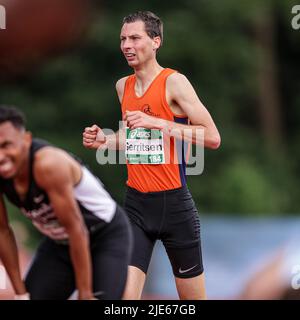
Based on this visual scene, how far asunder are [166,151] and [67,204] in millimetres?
1218

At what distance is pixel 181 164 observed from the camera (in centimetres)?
649

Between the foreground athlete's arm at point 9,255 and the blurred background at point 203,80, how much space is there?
8910 mm

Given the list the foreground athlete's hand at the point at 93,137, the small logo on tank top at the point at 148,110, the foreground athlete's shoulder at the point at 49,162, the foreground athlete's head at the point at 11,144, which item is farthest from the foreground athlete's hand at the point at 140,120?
the foreground athlete's head at the point at 11,144

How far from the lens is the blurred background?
53.3 ft

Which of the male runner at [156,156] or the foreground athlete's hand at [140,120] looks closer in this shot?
the foreground athlete's hand at [140,120]

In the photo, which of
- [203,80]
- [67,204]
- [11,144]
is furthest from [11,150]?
[203,80]

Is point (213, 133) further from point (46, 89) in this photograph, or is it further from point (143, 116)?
point (46, 89)

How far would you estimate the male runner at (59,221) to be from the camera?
538cm

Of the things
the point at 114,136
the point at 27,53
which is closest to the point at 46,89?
the point at 27,53

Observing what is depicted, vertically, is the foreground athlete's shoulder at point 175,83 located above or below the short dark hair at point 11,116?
above

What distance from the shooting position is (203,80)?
18.8 metres

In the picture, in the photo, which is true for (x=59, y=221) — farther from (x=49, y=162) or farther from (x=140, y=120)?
(x=140, y=120)

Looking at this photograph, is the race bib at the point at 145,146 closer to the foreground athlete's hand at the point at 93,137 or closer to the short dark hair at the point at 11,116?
the foreground athlete's hand at the point at 93,137

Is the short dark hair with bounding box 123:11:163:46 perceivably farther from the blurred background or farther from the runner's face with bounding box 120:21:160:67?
the blurred background
